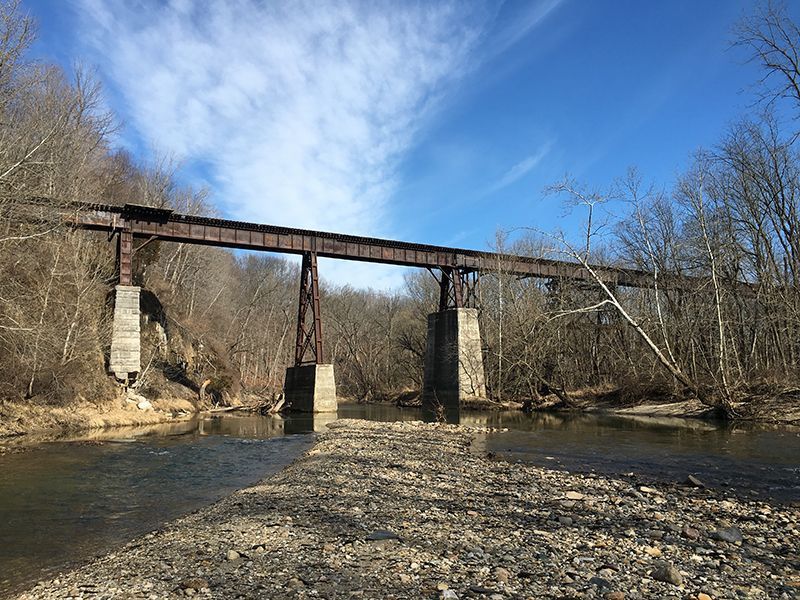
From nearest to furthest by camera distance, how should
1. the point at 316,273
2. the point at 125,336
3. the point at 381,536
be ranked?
1. the point at 381,536
2. the point at 125,336
3. the point at 316,273

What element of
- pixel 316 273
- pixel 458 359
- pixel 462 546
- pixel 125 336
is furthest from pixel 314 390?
pixel 462 546

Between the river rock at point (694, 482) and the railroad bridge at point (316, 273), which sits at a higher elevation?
the railroad bridge at point (316, 273)

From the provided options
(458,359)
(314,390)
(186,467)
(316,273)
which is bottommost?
(186,467)

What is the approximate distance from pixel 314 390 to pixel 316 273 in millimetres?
7382

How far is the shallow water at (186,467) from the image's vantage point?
6.43 metres

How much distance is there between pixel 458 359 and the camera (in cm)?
3522

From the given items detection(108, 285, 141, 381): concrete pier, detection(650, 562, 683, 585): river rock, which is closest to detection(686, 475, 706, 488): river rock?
detection(650, 562, 683, 585): river rock

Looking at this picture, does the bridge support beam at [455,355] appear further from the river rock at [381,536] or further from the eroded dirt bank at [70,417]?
the river rock at [381,536]

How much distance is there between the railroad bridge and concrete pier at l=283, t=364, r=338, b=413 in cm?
6

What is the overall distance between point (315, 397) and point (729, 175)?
24.6 meters

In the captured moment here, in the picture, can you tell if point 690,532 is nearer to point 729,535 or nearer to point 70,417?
point 729,535

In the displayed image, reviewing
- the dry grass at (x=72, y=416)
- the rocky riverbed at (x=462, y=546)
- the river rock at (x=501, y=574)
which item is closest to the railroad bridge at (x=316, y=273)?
the dry grass at (x=72, y=416)

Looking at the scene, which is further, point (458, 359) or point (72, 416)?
point (458, 359)

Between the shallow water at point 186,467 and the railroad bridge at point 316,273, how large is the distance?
9467 millimetres
